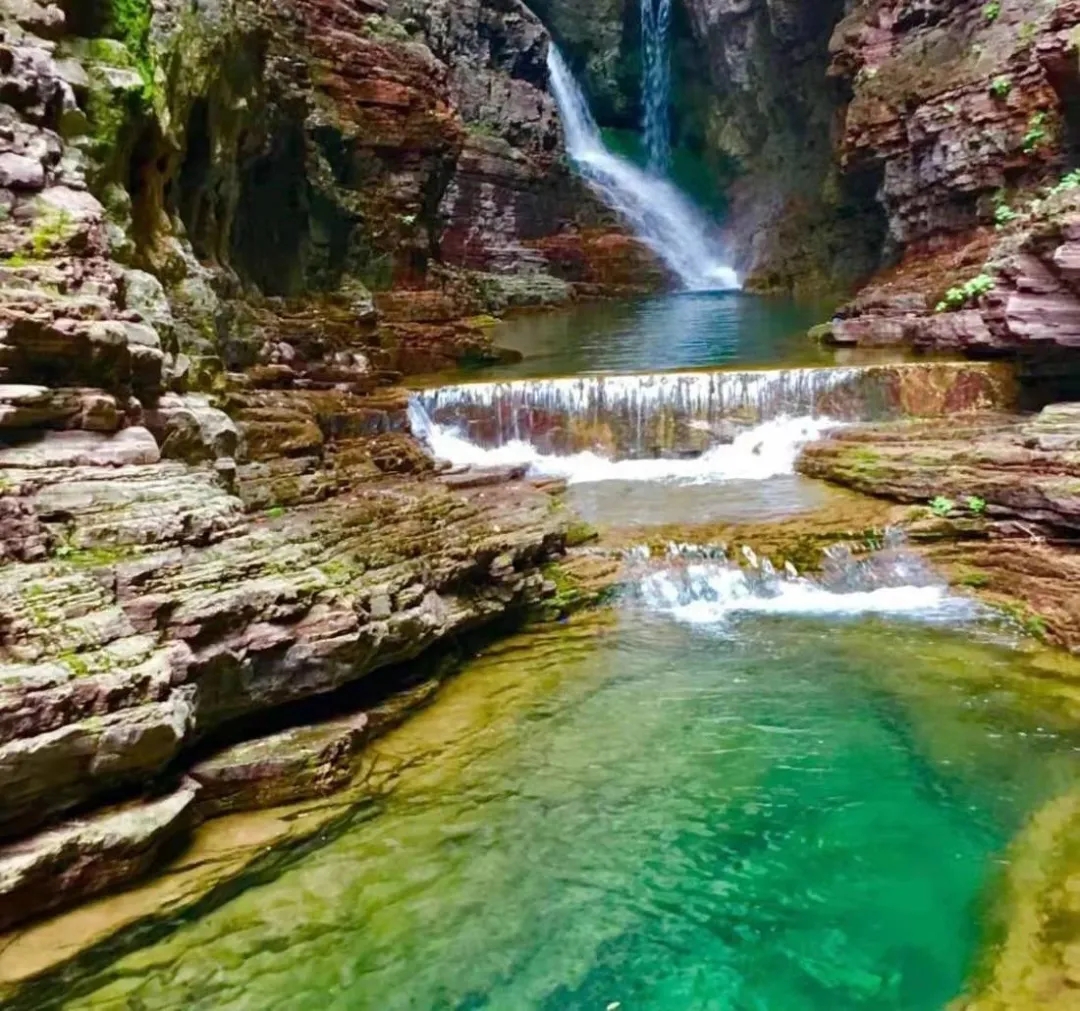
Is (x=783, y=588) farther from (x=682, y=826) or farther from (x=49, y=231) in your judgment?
(x=49, y=231)

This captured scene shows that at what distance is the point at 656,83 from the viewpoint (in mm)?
40594

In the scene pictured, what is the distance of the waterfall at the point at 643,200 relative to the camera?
37.0 meters

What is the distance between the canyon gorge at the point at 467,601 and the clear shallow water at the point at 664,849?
3 cm

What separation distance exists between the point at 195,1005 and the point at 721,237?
3742 centimetres

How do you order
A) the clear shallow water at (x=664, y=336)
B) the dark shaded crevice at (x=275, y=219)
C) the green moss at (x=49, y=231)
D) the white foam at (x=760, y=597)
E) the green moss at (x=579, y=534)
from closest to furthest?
the green moss at (x=49, y=231), the white foam at (x=760, y=597), the green moss at (x=579, y=534), the dark shaded crevice at (x=275, y=219), the clear shallow water at (x=664, y=336)

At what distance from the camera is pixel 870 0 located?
83.5 feet

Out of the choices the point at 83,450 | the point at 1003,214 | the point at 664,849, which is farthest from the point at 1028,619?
the point at 1003,214

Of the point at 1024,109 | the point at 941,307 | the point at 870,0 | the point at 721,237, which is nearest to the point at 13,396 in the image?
the point at 941,307

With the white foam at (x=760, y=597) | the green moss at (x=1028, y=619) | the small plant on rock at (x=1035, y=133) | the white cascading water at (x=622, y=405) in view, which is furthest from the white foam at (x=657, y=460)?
the small plant on rock at (x=1035, y=133)

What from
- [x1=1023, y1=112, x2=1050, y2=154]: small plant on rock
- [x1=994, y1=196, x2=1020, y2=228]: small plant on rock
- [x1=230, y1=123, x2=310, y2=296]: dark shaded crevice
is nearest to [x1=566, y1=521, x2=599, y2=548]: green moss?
[x1=230, y1=123, x2=310, y2=296]: dark shaded crevice

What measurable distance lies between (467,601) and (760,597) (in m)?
3.15

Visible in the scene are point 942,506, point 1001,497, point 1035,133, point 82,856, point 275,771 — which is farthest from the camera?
point 1035,133

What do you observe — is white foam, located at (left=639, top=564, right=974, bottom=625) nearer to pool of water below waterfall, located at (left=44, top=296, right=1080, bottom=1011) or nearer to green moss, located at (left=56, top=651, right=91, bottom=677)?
pool of water below waterfall, located at (left=44, top=296, right=1080, bottom=1011)

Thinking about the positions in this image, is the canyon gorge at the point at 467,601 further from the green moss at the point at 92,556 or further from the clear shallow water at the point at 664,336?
the clear shallow water at the point at 664,336
